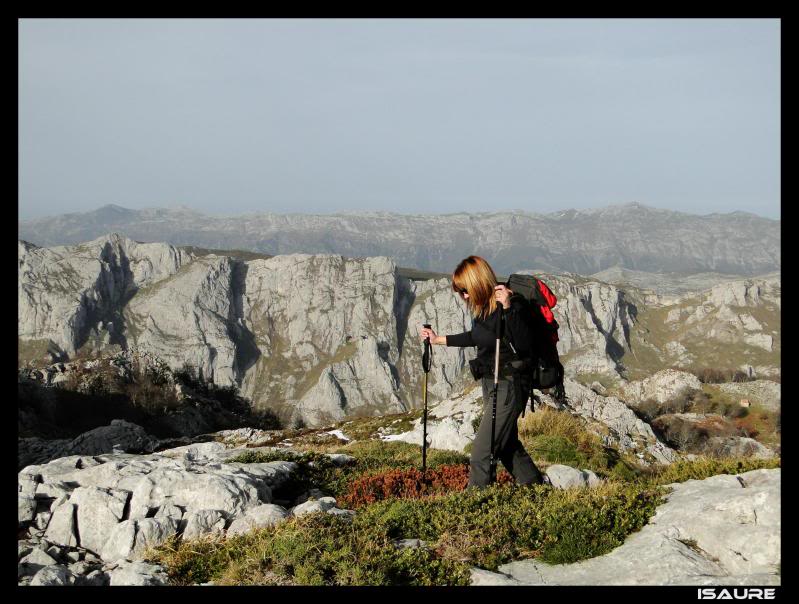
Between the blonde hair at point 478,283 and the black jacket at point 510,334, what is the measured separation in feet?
0.61

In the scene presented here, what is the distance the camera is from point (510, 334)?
9.84 metres

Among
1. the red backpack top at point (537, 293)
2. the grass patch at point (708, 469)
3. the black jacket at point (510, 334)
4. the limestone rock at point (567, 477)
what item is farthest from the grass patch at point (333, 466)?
the red backpack top at point (537, 293)

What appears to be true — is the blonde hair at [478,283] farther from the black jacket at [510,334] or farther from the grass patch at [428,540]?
the grass patch at [428,540]

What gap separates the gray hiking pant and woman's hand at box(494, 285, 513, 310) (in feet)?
4.26

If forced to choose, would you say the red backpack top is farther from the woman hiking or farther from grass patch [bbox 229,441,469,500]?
grass patch [bbox 229,441,469,500]

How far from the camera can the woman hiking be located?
984 cm

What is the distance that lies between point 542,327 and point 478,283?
1.33 metres

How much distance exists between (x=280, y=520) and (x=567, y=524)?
4.80m

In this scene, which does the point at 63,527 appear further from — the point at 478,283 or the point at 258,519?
the point at 478,283

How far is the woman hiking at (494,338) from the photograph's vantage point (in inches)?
387

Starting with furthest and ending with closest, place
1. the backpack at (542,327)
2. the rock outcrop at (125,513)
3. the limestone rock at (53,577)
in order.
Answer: the backpack at (542,327) < the rock outcrop at (125,513) < the limestone rock at (53,577)

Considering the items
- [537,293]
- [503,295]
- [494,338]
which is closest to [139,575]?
[494,338]

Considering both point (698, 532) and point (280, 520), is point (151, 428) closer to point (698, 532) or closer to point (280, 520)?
point (280, 520)
